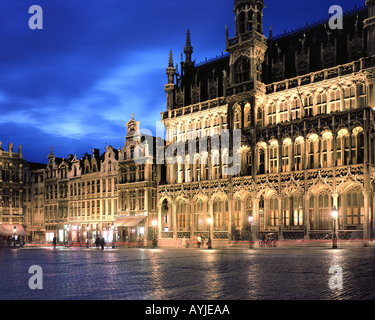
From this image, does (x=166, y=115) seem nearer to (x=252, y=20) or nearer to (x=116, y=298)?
(x=252, y=20)

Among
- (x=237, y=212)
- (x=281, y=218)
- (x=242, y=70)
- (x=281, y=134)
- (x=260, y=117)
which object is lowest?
(x=281, y=218)

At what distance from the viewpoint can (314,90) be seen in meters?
45.6

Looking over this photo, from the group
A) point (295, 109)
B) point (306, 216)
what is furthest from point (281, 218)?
point (295, 109)

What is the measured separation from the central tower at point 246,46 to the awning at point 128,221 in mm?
21560

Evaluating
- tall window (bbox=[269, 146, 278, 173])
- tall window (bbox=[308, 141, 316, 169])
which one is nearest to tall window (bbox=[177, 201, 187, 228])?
tall window (bbox=[269, 146, 278, 173])

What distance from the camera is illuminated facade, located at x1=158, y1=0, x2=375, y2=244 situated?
135ft

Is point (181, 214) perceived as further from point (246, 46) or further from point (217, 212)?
point (246, 46)

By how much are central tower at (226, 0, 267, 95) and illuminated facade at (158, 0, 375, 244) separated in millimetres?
112

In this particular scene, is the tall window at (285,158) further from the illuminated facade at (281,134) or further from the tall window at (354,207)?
the tall window at (354,207)

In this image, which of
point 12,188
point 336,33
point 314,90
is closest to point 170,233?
point 314,90

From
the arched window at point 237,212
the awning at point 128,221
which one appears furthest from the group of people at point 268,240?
the awning at point 128,221

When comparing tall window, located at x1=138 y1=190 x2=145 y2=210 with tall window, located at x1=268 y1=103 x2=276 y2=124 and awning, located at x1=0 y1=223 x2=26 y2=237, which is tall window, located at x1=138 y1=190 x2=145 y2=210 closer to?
tall window, located at x1=268 y1=103 x2=276 y2=124

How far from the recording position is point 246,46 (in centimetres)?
5075

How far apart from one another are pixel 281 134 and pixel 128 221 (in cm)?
2630
